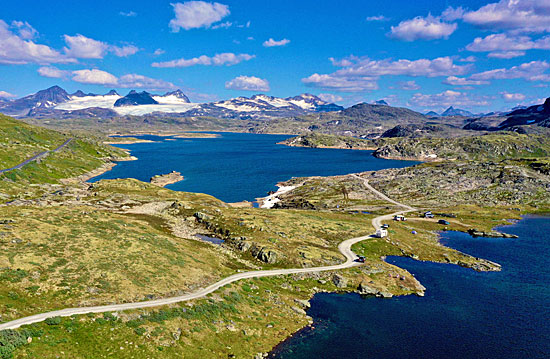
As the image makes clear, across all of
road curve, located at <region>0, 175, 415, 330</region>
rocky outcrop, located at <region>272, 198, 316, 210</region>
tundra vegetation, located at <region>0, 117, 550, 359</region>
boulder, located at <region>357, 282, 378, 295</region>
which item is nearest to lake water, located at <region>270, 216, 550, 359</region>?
boulder, located at <region>357, 282, 378, 295</region>

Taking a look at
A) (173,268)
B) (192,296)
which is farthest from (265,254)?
(192,296)

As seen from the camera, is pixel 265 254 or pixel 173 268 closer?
pixel 173 268

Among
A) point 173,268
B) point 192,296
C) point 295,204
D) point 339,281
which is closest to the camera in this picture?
point 192,296

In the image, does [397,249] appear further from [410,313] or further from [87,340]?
[87,340]

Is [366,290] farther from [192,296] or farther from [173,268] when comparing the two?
[173,268]

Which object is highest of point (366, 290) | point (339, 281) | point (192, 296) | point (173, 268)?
point (173, 268)

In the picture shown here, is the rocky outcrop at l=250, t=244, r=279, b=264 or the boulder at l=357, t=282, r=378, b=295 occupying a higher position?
the rocky outcrop at l=250, t=244, r=279, b=264

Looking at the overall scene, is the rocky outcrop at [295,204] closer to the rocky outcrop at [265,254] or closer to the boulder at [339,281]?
the rocky outcrop at [265,254]

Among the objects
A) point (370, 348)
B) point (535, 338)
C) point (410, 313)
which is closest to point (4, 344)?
point (370, 348)

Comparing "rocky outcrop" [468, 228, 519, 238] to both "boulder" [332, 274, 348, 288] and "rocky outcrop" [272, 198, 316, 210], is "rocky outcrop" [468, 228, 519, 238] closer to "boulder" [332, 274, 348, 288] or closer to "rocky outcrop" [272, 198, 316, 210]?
"rocky outcrop" [272, 198, 316, 210]
